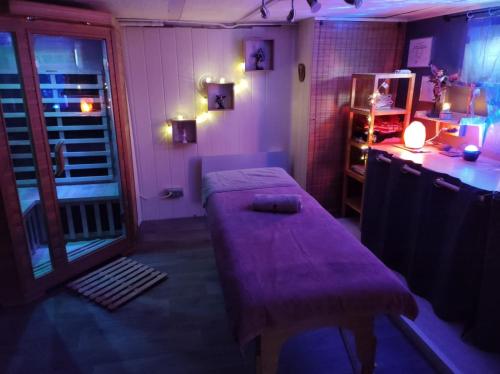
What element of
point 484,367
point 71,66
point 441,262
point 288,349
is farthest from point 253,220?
point 71,66

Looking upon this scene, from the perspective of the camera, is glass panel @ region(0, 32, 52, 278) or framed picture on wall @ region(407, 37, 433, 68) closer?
glass panel @ region(0, 32, 52, 278)

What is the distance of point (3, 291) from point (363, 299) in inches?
90.6

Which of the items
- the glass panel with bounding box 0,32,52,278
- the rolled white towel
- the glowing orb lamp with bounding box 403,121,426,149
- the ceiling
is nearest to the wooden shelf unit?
the glowing orb lamp with bounding box 403,121,426,149

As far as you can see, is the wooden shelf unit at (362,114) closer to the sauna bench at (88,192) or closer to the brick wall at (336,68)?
the brick wall at (336,68)

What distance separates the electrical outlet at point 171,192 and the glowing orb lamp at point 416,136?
7.14ft

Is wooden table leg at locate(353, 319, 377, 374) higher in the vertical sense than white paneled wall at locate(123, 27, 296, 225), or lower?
lower

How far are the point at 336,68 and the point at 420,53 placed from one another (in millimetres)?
685

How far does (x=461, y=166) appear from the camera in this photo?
2.32 meters

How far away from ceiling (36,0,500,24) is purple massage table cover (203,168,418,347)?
55.7 inches

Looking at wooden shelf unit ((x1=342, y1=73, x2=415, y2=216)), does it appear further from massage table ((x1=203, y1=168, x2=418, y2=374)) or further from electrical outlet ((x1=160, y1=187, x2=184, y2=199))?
electrical outlet ((x1=160, y1=187, x2=184, y2=199))

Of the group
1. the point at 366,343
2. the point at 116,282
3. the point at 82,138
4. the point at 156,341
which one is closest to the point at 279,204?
the point at 366,343

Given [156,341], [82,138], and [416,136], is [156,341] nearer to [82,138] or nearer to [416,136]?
[82,138]

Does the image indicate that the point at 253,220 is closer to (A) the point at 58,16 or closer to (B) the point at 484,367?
(B) the point at 484,367

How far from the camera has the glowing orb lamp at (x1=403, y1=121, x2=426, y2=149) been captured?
2.74 meters
